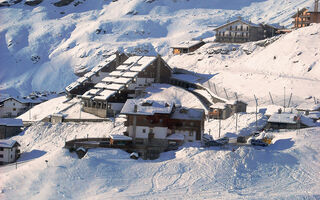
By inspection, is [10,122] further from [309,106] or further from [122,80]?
[309,106]

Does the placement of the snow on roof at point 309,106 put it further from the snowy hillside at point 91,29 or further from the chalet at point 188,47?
the snowy hillside at point 91,29

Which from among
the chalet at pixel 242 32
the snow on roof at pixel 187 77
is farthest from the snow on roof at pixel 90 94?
the chalet at pixel 242 32

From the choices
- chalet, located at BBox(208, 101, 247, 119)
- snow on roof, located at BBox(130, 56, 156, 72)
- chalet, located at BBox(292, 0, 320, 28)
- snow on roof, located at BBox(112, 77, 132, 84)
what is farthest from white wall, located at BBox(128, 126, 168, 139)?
chalet, located at BBox(292, 0, 320, 28)

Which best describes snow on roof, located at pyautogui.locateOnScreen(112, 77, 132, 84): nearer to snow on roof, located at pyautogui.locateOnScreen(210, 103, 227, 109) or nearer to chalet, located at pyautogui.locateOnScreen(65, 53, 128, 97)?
chalet, located at pyautogui.locateOnScreen(65, 53, 128, 97)

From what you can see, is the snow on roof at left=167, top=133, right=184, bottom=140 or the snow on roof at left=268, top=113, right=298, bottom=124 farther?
the snow on roof at left=268, top=113, right=298, bottom=124

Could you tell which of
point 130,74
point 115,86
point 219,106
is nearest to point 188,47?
point 130,74

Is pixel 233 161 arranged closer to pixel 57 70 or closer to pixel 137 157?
pixel 137 157
